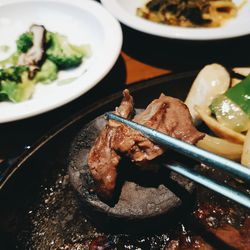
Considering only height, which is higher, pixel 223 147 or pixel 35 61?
pixel 223 147

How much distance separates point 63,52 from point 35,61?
241 millimetres

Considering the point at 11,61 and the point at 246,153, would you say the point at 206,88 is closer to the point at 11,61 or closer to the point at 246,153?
the point at 246,153

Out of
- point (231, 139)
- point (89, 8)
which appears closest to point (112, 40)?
point (89, 8)

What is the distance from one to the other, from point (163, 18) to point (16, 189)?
81.3 inches

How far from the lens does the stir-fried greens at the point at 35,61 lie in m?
2.70

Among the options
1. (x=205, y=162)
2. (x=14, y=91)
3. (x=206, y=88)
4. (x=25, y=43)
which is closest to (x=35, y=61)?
(x=25, y=43)

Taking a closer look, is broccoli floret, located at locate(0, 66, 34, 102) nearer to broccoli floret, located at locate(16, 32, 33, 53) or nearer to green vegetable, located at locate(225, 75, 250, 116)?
broccoli floret, located at locate(16, 32, 33, 53)

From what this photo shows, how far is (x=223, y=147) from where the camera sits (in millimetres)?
2049

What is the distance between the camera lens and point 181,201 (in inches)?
68.1

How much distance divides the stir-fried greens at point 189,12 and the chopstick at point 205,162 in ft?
6.28

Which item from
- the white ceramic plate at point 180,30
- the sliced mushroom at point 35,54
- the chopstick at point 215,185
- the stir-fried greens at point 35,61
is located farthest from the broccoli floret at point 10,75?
the chopstick at point 215,185

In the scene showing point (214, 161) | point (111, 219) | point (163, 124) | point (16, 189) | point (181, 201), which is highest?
point (214, 161)

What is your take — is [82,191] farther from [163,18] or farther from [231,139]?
[163,18]

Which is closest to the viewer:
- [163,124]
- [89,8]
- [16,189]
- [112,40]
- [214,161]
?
[214,161]
